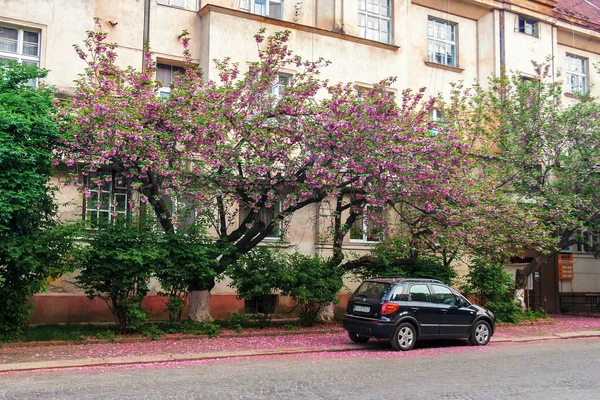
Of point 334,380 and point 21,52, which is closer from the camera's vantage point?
point 334,380

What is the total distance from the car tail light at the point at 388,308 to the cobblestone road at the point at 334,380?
1234 mm

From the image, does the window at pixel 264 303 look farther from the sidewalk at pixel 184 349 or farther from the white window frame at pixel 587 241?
the white window frame at pixel 587 241

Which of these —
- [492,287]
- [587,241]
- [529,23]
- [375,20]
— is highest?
[529,23]

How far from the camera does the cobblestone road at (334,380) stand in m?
8.34

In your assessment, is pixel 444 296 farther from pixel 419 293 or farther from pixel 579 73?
pixel 579 73

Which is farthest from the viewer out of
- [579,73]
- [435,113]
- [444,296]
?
[579,73]

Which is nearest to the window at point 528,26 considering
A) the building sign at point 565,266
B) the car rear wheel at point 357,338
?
the building sign at point 565,266

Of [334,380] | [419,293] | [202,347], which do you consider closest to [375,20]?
[419,293]

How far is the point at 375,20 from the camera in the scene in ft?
70.3

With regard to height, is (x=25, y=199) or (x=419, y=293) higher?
(x=25, y=199)

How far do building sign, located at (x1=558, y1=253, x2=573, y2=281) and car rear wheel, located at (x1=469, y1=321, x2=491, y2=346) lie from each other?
43.7 feet

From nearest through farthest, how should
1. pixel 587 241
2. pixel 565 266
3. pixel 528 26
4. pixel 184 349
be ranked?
1. pixel 184 349
2. pixel 587 241
3. pixel 528 26
4. pixel 565 266

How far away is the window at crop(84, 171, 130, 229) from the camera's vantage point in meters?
13.7

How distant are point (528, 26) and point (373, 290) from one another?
17.3 metres
